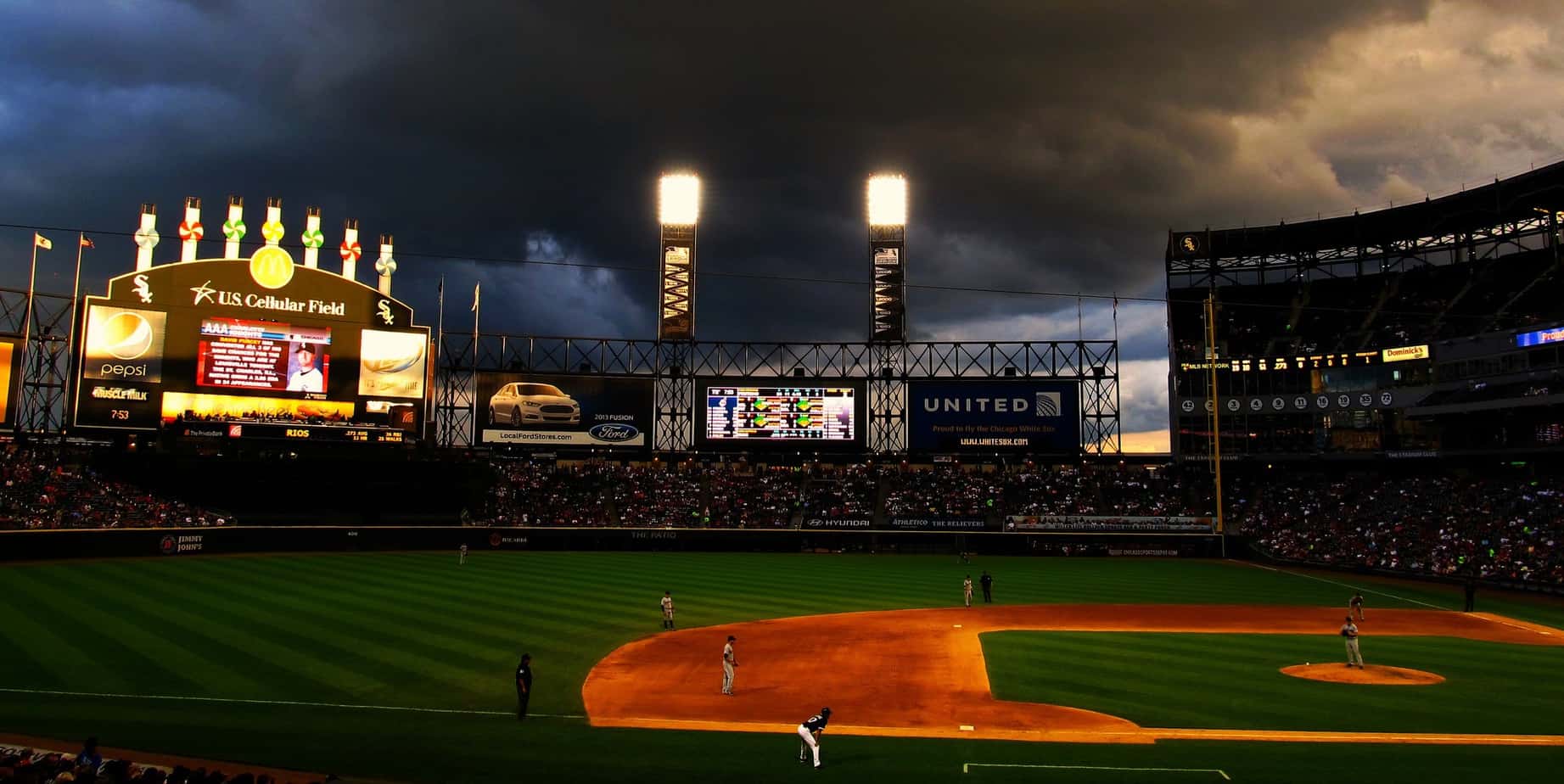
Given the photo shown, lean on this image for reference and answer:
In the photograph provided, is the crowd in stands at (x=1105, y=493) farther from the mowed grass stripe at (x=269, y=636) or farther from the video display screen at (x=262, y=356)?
the mowed grass stripe at (x=269, y=636)

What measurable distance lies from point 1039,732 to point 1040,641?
30.9 feet

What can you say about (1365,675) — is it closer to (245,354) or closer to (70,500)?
(245,354)

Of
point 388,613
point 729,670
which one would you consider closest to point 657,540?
point 388,613

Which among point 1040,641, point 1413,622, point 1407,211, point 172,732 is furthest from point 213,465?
point 1407,211

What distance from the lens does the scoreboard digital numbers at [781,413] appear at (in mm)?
64438

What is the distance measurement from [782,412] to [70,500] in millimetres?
40611

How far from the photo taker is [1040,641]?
24.2 metres

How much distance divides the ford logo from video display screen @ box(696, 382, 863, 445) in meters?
5.23

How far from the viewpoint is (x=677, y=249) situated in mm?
63938

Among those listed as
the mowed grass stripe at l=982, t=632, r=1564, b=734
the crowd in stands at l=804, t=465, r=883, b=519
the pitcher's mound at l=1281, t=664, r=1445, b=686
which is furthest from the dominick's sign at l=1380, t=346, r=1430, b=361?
the pitcher's mound at l=1281, t=664, r=1445, b=686

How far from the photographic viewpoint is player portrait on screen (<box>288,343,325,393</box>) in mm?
50594

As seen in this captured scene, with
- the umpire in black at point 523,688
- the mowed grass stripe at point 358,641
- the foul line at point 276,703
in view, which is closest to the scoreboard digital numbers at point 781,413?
the mowed grass stripe at point 358,641

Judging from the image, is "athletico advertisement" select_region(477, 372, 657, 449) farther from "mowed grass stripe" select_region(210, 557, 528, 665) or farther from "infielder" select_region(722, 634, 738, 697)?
"infielder" select_region(722, 634, 738, 697)

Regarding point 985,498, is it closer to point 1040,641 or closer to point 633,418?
point 633,418
